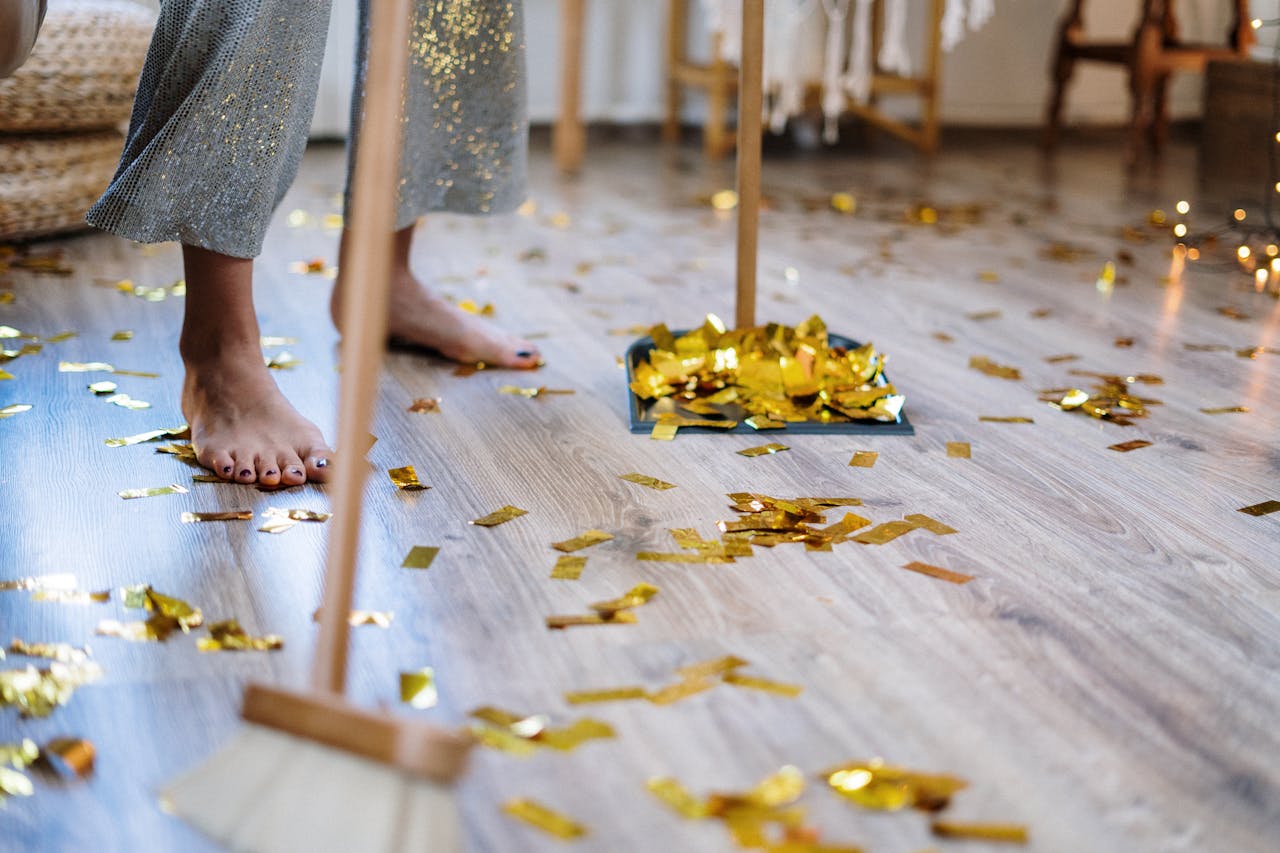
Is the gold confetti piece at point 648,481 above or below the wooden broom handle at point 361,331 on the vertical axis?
below

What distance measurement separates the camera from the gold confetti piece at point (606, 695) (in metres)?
0.71

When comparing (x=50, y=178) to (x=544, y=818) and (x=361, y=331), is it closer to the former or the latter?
(x=361, y=331)

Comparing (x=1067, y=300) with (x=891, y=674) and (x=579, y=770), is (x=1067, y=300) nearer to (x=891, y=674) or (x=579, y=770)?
(x=891, y=674)

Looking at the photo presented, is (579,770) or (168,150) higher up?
(168,150)

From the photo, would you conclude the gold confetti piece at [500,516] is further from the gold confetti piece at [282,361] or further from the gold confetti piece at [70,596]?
the gold confetti piece at [282,361]

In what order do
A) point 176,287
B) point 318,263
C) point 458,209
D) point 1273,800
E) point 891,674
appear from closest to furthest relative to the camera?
1. point 1273,800
2. point 891,674
3. point 458,209
4. point 176,287
5. point 318,263

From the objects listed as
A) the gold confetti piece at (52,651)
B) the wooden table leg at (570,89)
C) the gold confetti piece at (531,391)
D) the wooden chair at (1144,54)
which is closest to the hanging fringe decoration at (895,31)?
the wooden chair at (1144,54)

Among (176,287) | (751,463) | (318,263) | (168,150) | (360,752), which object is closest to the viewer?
(360,752)

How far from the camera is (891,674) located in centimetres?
75

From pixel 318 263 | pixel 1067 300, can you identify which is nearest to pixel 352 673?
pixel 318 263

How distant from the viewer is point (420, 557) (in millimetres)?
884

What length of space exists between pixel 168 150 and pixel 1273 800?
879mm

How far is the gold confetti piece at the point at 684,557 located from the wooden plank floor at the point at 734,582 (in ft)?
0.04

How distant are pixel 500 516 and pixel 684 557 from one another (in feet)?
0.51
